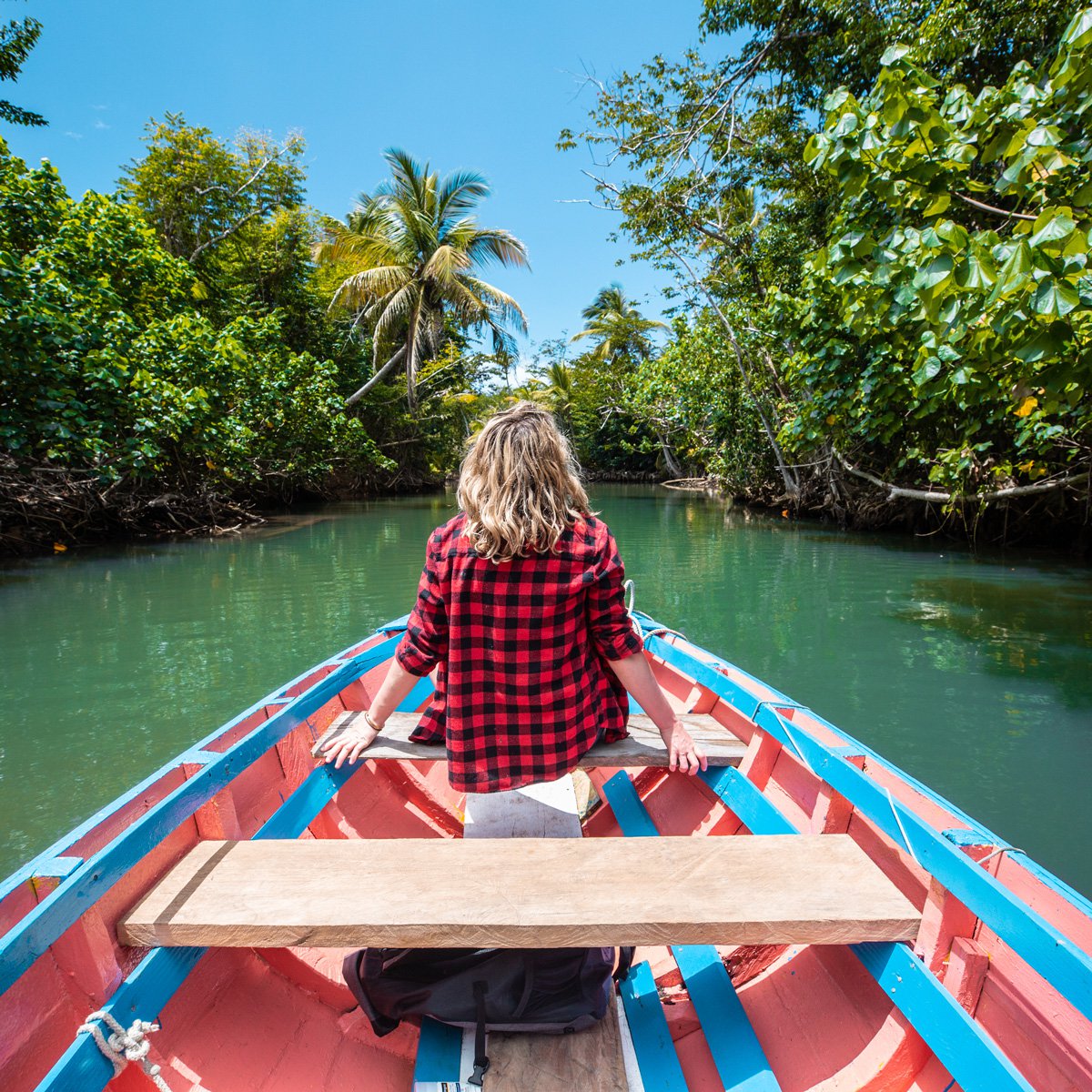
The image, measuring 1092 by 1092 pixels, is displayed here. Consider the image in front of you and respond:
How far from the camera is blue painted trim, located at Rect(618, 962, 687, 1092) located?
4.49ft

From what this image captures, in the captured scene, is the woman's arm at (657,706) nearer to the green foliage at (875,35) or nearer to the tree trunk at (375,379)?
the green foliage at (875,35)

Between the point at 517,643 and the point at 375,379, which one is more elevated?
the point at 375,379

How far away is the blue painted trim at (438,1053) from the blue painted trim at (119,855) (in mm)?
736

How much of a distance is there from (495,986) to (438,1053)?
21 centimetres

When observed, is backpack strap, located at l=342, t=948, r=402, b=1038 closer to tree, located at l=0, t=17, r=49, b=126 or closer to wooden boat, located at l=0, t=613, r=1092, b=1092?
wooden boat, located at l=0, t=613, r=1092, b=1092

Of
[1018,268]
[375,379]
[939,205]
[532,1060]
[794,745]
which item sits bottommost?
[532,1060]

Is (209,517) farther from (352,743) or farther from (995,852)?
(995,852)

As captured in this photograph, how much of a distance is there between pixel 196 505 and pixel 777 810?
44.7ft

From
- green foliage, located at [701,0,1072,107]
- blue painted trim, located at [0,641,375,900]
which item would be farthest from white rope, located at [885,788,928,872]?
green foliage, located at [701,0,1072,107]

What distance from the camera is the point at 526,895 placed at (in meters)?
1.25

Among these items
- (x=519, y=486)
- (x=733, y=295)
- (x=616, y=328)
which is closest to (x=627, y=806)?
(x=519, y=486)

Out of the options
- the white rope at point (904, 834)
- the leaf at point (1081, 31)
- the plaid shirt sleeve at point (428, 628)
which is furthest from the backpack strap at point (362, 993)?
the leaf at point (1081, 31)

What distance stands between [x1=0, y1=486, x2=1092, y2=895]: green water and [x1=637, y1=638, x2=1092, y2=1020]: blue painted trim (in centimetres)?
167

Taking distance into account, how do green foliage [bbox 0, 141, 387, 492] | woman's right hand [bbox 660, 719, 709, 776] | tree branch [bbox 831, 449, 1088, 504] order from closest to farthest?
woman's right hand [bbox 660, 719, 709, 776], tree branch [bbox 831, 449, 1088, 504], green foliage [bbox 0, 141, 387, 492]
